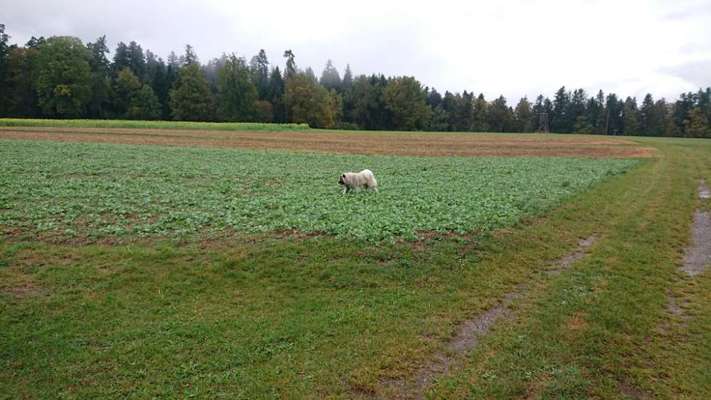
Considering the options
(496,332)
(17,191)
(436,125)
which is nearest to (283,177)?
(17,191)

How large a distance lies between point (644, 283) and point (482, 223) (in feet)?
18.0

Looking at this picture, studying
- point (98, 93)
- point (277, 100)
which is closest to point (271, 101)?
point (277, 100)

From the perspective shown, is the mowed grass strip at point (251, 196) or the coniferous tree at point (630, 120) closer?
the mowed grass strip at point (251, 196)

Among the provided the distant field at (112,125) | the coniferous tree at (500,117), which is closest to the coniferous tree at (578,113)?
the coniferous tree at (500,117)

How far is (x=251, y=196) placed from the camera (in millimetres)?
20328

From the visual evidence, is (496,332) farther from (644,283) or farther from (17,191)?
(17,191)

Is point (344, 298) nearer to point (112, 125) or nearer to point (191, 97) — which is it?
point (112, 125)

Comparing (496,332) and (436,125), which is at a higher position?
(436,125)

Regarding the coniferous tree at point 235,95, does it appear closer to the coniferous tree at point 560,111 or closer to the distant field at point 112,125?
the distant field at point 112,125

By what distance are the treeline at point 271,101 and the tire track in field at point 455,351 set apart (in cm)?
11980

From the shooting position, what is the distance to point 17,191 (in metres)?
19.6

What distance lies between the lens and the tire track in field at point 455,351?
6.90m

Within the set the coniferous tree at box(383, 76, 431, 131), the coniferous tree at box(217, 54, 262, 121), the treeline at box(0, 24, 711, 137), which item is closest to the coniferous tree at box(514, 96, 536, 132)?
the treeline at box(0, 24, 711, 137)

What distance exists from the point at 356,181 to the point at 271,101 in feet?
398
